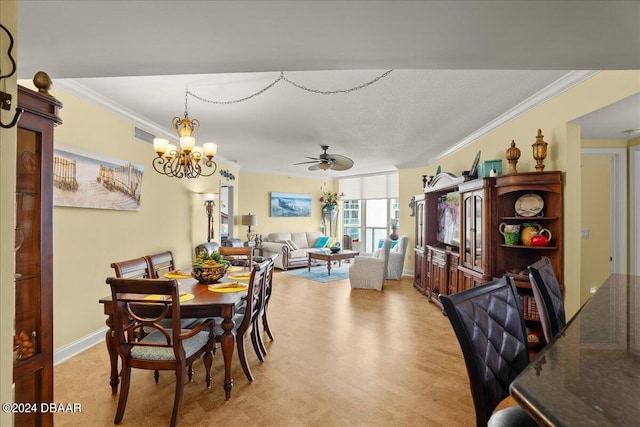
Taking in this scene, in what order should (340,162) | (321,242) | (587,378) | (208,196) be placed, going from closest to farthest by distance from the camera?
1. (587,378)
2. (340,162)
3. (208,196)
4. (321,242)

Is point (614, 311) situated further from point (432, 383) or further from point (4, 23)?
point (4, 23)

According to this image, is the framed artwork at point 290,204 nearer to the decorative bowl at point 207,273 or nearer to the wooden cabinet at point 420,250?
the wooden cabinet at point 420,250

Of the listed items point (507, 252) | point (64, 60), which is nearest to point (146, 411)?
point (64, 60)

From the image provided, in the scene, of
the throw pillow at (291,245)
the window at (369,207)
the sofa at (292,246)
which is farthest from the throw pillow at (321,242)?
the window at (369,207)

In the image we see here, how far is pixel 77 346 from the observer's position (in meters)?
2.88

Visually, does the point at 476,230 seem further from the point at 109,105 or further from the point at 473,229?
the point at 109,105

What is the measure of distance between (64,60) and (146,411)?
2179mm

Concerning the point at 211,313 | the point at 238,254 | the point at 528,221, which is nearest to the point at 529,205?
the point at 528,221

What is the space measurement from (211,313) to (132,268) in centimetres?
97

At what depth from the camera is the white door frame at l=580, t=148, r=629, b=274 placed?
3.29m

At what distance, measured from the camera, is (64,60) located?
1626 mm

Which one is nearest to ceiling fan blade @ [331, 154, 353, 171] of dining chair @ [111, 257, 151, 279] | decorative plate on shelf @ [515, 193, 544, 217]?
decorative plate on shelf @ [515, 193, 544, 217]

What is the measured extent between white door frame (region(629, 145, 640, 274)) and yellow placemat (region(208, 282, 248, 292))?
13.2ft

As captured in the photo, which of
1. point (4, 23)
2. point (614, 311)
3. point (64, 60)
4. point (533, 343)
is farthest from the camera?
point (533, 343)
